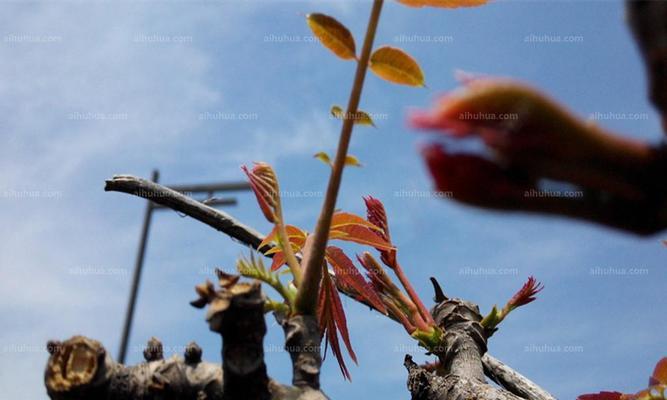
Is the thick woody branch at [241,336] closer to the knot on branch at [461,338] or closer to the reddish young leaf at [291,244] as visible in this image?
the reddish young leaf at [291,244]

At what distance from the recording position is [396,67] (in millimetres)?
1085

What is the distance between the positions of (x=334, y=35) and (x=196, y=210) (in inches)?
32.4

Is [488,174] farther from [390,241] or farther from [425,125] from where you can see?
[390,241]

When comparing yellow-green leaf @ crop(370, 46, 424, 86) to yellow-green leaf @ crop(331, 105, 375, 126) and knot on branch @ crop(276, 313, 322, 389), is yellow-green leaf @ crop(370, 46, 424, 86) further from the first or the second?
knot on branch @ crop(276, 313, 322, 389)

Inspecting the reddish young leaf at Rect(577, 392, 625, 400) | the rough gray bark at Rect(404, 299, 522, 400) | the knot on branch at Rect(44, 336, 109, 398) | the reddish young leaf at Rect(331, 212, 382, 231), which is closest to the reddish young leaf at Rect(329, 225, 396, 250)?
the reddish young leaf at Rect(331, 212, 382, 231)

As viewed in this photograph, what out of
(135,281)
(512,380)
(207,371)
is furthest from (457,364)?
(135,281)

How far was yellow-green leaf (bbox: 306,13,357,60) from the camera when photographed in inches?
43.3

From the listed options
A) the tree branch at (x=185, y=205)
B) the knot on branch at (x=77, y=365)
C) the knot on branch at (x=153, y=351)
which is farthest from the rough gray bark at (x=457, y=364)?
the knot on branch at (x=77, y=365)

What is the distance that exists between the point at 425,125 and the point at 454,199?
2.8 inches

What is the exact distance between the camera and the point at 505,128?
597mm

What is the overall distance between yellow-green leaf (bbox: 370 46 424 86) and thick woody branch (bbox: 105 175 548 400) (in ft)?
2.57

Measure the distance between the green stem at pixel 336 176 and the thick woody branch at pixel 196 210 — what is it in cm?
67

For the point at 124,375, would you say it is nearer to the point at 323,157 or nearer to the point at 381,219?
the point at 323,157

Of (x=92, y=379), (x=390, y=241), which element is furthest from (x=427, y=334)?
(x=92, y=379)
